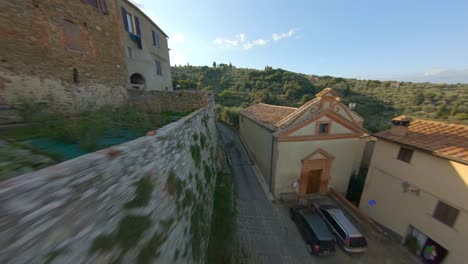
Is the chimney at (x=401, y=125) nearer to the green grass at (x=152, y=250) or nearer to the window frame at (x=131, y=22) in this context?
the green grass at (x=152, y=250)

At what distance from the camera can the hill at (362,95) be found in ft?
76.0

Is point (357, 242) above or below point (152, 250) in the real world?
below

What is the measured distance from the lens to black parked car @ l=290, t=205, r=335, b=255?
654cm

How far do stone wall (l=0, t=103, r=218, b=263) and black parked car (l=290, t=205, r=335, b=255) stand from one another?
221 inches

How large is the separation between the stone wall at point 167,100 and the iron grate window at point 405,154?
35.3 feet

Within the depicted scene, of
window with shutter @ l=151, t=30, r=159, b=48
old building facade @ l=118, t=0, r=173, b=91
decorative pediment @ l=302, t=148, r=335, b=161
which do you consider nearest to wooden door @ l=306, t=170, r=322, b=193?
decorative pediment @ l=302, t=148, r=335, b=161

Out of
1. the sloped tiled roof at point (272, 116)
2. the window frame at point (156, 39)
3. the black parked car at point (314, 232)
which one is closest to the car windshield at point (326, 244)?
the black parked car at point (314, 232)

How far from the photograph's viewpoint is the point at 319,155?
9445 millimetres

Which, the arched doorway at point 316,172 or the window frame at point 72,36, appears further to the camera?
the arched doorway at point 316,172

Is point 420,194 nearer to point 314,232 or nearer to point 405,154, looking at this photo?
point 405,154

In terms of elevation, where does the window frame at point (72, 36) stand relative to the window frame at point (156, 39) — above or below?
below

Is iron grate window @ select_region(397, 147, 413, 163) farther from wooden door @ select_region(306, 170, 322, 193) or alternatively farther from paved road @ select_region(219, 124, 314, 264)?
paved road @ select_region(219, 124, 314, 264)

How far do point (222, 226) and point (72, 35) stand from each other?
35.4 feet

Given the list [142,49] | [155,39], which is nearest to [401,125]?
[142,49]
